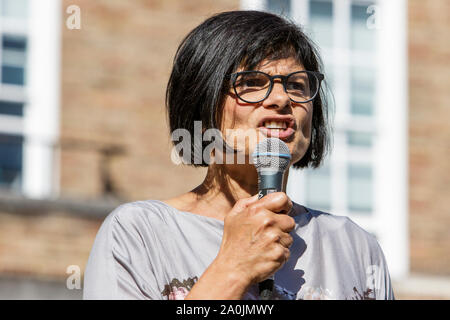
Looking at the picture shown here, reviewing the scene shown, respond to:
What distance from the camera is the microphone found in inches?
113

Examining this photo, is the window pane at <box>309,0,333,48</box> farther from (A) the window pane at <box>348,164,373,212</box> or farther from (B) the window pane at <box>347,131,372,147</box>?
(A) the window pane at <box>348,164,373,212</box>

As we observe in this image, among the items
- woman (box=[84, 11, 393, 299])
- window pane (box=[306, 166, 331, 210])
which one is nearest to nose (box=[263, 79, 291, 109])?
woman (box=[84, 11, 393, 299])

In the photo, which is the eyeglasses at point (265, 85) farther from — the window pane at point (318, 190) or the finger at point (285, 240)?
the window pane at point (318, 190)

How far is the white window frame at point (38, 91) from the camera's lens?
10.6m

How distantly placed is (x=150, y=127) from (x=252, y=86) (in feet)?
25.3

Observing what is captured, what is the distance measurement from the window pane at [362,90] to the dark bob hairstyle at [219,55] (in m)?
8.40

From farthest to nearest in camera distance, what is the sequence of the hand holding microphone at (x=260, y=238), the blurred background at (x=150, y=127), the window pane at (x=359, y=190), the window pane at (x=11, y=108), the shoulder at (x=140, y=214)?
the window pane at (x=359, y=190) < the window pane at (x=11, y=108) < the blurred background at (x=150, y=127) < the shoulder at (x=140, y=214) < the hand holding microphone at (x=260, y=238)

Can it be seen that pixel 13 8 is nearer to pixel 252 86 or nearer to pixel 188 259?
pixel 252 86

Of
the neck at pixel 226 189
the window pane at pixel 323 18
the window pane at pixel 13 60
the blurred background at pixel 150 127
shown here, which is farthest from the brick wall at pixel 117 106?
the neck at pixel 226 189

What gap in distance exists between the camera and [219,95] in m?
3.26

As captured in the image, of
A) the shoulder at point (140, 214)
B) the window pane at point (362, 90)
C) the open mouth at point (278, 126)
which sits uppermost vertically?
the window pane at point (362, 90)

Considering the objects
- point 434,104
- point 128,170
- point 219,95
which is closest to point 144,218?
point 219,95

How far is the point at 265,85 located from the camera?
317cm
